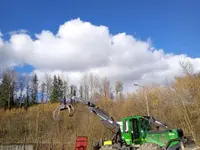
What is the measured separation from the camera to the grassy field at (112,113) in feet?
48.4

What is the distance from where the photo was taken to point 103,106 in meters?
31.5

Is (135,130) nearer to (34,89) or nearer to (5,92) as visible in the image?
(5,92)

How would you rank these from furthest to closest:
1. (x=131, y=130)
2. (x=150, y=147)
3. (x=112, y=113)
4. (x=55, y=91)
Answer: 1. (x=55, y=91)
2. (x=112, y=113)
3. (x=131, y=130)
4. (x=150, y=147)

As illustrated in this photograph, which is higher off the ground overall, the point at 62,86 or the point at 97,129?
the point at 62,86

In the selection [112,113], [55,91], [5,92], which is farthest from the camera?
[55,91]

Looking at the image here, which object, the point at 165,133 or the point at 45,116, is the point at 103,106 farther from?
the point at 165,133

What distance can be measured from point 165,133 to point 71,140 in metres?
6.91

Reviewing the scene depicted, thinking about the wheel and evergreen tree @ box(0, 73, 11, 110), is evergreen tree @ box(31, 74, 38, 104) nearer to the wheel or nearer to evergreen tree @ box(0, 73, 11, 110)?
evergreen tree @ box(0, 73, 11, 110)

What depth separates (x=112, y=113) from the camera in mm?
28484

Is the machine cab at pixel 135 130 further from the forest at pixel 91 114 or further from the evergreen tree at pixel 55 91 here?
the evergreen tree at pixel 55 91

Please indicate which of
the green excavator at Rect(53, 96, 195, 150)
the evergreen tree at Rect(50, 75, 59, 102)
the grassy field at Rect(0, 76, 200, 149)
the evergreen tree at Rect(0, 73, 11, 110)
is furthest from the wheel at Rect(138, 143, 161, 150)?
the evergreen tree at Rect(0, 73, 11, 110)

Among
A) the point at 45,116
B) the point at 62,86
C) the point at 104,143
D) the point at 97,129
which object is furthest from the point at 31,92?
the point at 104,143

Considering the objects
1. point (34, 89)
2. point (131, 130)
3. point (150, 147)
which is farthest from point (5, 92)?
point (150, 147)

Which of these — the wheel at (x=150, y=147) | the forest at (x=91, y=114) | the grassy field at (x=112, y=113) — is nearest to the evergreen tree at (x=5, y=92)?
the forest at (x=91, y=114)
